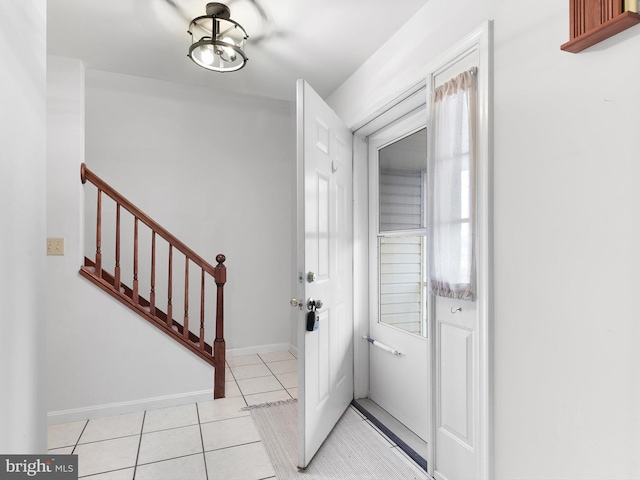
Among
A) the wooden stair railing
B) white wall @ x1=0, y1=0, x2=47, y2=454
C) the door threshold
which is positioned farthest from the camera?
the wooden stair railing

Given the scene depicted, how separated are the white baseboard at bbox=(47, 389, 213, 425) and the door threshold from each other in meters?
1.17

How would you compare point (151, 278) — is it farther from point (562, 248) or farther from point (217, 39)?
point (562, 248)

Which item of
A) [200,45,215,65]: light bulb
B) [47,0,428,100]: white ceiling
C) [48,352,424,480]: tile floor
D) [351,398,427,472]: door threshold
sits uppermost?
[47,0,428,100]: white ceiling

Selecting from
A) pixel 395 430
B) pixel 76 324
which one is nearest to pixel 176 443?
pixel 76 324

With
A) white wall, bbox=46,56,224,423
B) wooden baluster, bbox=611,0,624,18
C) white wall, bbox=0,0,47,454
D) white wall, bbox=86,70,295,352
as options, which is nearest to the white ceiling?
white wall, bbox=46,56,224,423

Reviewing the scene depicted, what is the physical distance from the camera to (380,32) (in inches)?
83.8

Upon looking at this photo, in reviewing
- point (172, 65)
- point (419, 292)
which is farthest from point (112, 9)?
point (419, 292)

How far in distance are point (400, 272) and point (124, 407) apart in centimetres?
215

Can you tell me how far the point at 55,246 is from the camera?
8.05 ft

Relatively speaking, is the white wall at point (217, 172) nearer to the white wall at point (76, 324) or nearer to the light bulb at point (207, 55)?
the white wall at point (76, 324)

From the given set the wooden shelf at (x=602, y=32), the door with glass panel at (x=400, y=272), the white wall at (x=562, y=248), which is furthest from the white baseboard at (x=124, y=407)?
the wooden shelf at (x=602, y=32)

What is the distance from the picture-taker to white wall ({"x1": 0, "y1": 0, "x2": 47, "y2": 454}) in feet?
3.05

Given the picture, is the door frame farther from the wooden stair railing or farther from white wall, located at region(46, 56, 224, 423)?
white wall, located at region(46, 56, 224, 423)

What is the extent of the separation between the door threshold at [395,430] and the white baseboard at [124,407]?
3.85 feet
